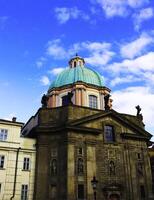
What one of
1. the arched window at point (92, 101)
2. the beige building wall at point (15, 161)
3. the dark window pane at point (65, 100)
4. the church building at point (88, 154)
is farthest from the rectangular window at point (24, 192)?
the arched window at point (92, 101)

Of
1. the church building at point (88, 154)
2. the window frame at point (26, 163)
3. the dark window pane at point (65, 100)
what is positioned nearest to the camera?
the church building at point (88, 154)

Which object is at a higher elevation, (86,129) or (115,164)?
(86,129)

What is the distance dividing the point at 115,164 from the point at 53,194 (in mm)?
8609

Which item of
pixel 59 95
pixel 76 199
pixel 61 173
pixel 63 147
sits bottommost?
pixel 76 199

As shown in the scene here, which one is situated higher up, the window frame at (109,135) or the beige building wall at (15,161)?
the window frame at (109,135)

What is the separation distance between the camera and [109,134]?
131ft

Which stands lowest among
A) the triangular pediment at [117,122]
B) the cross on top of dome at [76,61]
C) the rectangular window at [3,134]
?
the rectangular window at [3,134]

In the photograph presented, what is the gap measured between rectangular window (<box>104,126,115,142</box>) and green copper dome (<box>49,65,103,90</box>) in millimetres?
10463

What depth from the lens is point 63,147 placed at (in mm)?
36250

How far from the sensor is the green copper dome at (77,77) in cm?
4819

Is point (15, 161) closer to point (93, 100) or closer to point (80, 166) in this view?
point (80, 166)

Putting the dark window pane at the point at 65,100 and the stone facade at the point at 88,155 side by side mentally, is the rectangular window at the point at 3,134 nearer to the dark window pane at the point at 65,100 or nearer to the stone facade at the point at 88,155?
the stone facade at the point at 88,155

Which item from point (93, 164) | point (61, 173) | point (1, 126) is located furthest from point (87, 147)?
point (1, 126)

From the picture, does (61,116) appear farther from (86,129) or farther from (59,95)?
(59,95)
